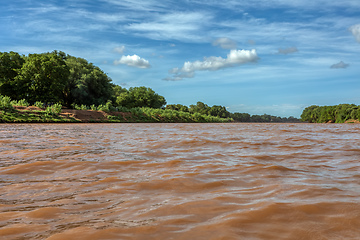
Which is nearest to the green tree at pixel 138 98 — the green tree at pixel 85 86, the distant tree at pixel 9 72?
the green tree at pixel 85 86

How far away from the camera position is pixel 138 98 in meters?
66.1

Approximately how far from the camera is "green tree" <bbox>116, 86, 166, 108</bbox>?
6359 centimetres

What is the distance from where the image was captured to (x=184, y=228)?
1812 millimetres

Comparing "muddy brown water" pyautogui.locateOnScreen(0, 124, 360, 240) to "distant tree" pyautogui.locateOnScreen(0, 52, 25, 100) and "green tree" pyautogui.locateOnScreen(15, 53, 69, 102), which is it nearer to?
"green tree" pyautogui.locateOnScreen(15, 53, 69, 102)

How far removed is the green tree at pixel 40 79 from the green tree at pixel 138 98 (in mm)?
24816

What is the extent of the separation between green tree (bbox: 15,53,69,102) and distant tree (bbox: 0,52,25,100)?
151cm

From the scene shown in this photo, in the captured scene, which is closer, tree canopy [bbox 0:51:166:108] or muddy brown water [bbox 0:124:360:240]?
muddy brown water [bbox 0:124:360:240]

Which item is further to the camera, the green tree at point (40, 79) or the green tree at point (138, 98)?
the green tree at point (138, 98)

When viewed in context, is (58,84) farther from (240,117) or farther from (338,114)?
A: (240,117)

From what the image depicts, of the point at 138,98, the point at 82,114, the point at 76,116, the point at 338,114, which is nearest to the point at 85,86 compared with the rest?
the point at 82,114

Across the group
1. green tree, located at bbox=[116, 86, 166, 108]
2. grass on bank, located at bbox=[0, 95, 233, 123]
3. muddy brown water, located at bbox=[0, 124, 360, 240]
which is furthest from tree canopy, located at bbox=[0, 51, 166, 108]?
muddy brown water, located at bbox=[0, 124, 360, 240]

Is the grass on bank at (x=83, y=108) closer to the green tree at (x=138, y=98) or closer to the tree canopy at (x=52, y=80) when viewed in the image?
the tree canopy at (x=52, y=80)

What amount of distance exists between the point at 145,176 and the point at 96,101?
42075 millimetres

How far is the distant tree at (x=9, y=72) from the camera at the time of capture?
126ft
